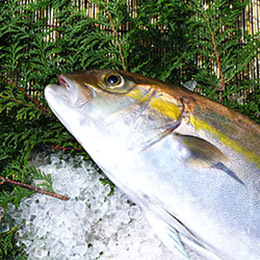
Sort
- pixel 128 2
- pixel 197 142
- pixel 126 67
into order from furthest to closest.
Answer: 1. pixel 128 2
2. pixel 126 67
3. pixel 197 142

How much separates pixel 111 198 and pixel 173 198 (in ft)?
2.32

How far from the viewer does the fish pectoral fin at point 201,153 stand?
107 cm

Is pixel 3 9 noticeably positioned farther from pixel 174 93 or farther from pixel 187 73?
pixel 174 93

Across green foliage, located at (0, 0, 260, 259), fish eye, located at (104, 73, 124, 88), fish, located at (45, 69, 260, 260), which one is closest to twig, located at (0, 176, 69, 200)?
green foliage, located at (0, 0, 260, 259)

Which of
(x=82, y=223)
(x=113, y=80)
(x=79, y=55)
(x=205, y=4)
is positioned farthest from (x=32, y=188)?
(x=205, y=4)

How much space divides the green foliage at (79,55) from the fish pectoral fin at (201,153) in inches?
28.3

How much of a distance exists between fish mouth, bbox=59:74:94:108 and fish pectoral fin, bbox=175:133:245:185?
0.30 metres

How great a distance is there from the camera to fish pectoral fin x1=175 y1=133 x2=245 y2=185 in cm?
107

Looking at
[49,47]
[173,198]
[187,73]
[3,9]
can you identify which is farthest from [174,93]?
[3,9]

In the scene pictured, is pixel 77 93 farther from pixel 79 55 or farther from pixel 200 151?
pixel 79 55

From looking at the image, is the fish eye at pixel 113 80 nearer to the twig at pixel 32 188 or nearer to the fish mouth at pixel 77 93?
the fish mouth at pixel 77 93

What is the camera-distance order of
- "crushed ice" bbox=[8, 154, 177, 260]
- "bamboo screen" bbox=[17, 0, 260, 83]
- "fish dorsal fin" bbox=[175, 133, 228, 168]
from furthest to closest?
"bamboo screen" bbox=[17, 0, 260, 83] → "crushed ice" bbox=[8, 154, 177, 260] → "fish dorsal fin" bbox=[175, 133, 228, 168]

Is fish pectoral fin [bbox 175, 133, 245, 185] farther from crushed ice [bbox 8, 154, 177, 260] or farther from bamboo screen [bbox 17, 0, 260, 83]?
bamboo screen [bbox 17, 0, 260, 83]

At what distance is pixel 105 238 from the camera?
1739mm
